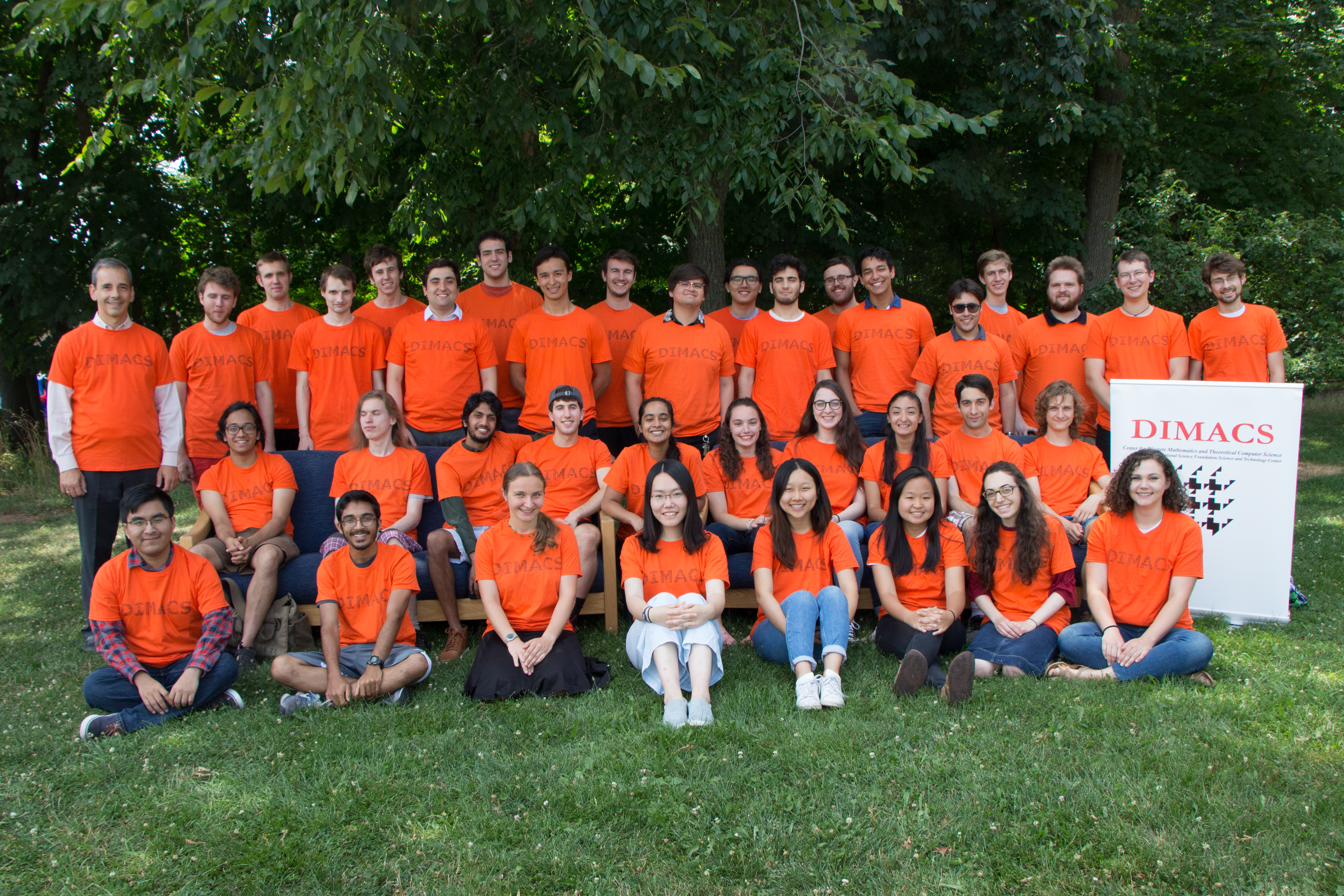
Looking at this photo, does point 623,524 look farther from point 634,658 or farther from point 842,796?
point 842,796

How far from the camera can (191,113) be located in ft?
23.6

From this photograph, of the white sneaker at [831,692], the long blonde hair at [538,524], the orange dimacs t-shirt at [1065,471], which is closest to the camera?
the white sneaker at [831,692]

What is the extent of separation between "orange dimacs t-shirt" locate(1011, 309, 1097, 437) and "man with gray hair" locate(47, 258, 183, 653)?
18.9 feet

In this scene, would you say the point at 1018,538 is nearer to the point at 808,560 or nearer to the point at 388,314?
the point at 808,560

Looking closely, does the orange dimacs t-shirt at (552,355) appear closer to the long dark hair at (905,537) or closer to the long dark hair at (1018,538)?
the long dark hair at (905,537)

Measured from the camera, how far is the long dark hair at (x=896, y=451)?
5863mm

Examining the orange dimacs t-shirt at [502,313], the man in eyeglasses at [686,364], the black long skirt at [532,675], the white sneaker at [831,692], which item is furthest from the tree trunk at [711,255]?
A: the white sneaker at [831,692]

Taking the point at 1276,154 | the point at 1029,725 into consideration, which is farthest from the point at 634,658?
the point at 1276,154

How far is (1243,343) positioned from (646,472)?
427 centimetres

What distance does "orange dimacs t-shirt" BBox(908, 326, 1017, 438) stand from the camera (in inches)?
258

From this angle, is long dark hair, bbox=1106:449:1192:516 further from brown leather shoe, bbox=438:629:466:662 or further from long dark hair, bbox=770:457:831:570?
brown leather shoe, bbox=438:629:466:662

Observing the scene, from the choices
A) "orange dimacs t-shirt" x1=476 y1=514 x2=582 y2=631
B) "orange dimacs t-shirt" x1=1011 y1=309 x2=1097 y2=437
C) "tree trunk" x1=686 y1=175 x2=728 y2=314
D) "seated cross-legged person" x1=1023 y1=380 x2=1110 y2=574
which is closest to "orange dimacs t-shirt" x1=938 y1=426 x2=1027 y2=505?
"seated cross-legged person" x1=1023 y1=380 x2=1110 y2=574

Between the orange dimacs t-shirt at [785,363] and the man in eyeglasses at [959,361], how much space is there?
0.68 m

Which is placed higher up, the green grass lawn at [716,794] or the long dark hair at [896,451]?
the long dark hair at [896,451]
